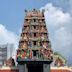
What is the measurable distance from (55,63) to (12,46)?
106604 millimetres

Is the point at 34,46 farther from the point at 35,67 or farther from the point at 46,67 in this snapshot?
the point at 46,67

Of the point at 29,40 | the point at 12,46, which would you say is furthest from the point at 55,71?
the point at 12,46

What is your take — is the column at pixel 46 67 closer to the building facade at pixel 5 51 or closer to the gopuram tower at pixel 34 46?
the gopuram tower at pixel 34 46

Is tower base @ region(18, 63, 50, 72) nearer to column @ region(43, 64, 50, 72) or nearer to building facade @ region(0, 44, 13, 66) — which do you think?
column @ region(43, 64, 50, 72)

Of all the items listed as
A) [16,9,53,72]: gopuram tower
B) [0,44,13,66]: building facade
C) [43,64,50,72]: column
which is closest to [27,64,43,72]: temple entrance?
[16,9,53,72]: gopuram tower

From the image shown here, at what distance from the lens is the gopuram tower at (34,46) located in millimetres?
77688

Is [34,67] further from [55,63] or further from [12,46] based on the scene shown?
[12,46]

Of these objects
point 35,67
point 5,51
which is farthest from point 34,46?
point 5,51

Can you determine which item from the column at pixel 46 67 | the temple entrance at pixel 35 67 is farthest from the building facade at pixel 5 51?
the column at pixel 46 67

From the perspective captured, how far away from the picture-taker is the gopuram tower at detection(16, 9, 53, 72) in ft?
255

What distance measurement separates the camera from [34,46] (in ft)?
261

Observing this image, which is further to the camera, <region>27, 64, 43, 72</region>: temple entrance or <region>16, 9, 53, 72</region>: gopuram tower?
<region>27, 64, 43, 72</region>: temple entrance

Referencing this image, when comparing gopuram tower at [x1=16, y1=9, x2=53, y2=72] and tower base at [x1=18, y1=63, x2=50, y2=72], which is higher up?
gopuram tower at [x1=16, y1=9, x2=53, y2=72]

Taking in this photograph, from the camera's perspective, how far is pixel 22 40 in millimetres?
79562
